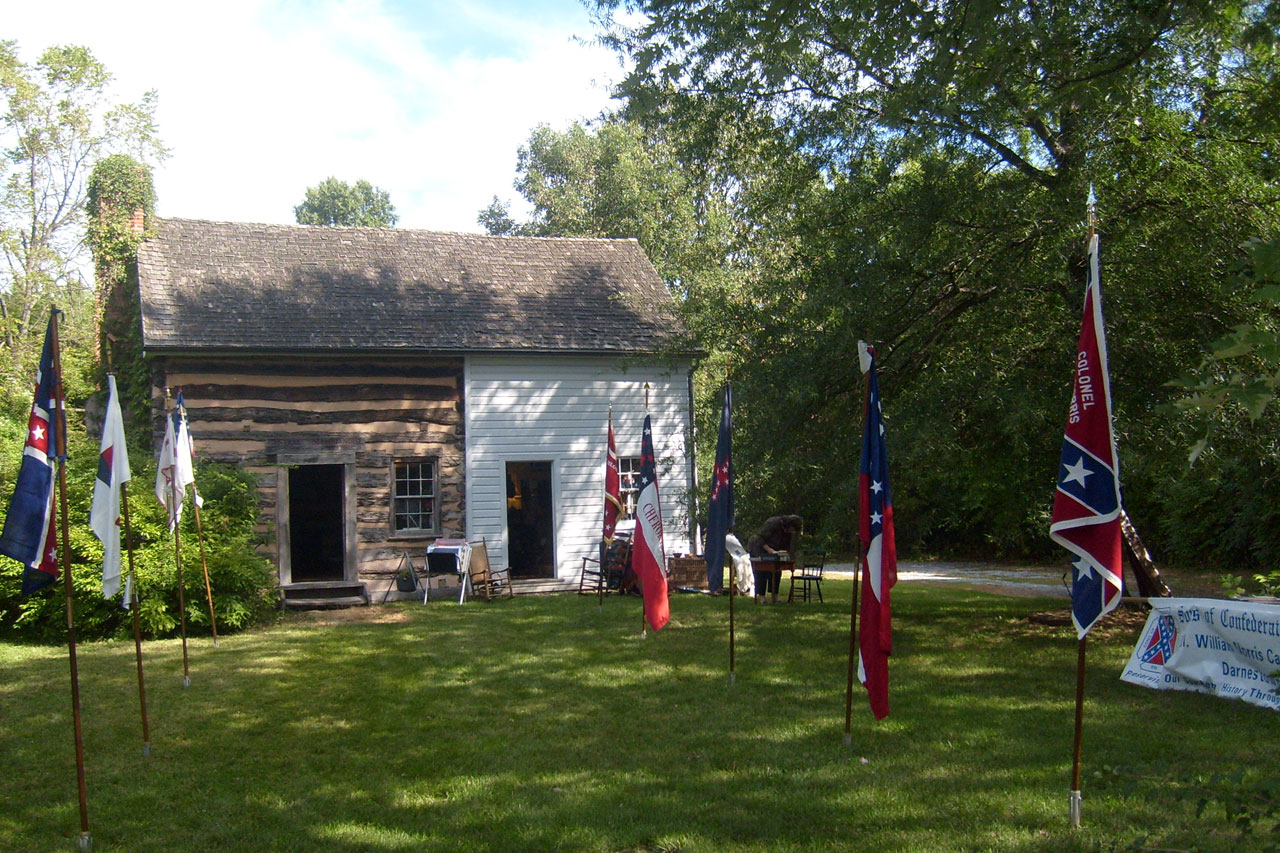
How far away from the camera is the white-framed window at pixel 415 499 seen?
657 inches

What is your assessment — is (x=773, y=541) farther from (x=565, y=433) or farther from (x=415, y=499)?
(x=415, y=499)

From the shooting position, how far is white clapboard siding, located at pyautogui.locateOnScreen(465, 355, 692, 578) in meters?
17.0

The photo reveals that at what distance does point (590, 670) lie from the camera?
33.5 ft

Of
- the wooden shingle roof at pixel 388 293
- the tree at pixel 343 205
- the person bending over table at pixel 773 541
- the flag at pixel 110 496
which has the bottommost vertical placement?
the person bending over table at pixel 773 541

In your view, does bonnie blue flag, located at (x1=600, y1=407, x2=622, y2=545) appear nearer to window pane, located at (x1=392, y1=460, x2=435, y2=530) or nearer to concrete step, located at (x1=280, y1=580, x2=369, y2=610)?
window pane, located at (x1=392, y1=460, x2=435, y2=530)

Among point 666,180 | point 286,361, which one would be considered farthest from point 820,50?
point 666,180

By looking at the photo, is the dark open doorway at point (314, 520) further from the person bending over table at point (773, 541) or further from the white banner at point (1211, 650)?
the white banner at point (1211, 650)

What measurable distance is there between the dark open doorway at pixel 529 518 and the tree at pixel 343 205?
49152mm

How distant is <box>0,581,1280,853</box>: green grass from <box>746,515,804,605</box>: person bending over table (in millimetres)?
3236

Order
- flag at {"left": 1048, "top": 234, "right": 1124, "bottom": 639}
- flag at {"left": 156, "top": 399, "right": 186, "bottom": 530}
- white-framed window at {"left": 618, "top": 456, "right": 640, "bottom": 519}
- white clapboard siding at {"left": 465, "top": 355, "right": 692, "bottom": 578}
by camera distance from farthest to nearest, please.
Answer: white-framed window at {"left": 618, "top": 456, "right": 640, "bottom": 519} → white clapboard siding at {"left": 465, "top": 355, "right": 692, "bottom": 578} → flag at {"left": 156, "top": 399, "right": 186, "bottom": 530} → flag at {"left": 1048, "top": 234, "right": 1124, "bottom": 639}

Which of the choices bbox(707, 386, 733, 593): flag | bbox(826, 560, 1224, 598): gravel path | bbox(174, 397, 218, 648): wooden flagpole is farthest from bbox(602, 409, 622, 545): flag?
bbox(826, 560, 1224, 598): gravel path

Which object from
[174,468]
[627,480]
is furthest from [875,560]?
[627,480]

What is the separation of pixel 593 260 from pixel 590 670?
11.5 metres

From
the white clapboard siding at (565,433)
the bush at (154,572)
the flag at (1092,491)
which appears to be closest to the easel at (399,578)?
the white clapboard siding at (565,433)
